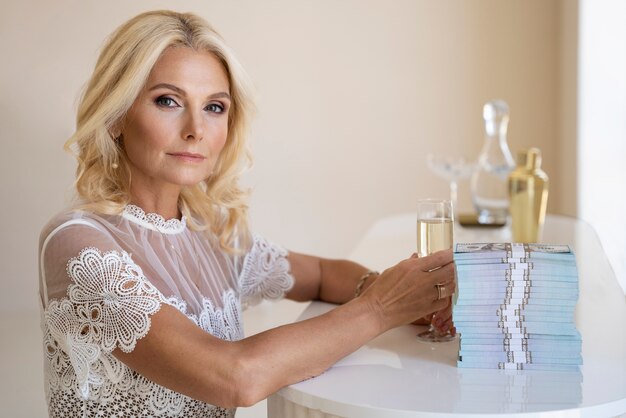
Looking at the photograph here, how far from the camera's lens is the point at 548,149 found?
15.8 ft

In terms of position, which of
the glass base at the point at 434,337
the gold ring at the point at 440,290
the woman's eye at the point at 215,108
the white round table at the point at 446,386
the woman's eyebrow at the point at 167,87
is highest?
the woman's eyebrow at the point at 167,87

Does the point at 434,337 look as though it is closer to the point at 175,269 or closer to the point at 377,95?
the point at 175,269

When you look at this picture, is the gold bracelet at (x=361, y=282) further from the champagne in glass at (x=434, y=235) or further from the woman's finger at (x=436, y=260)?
the woman's finger at (x=436, y=260)

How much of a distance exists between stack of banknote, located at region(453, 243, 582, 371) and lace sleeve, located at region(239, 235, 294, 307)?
2.62ft

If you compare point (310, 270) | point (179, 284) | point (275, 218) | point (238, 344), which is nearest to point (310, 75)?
point (275, 218)

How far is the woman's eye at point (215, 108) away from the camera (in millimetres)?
1900

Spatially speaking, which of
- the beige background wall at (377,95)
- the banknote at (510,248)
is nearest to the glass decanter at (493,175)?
the beige background wall at (377,95)

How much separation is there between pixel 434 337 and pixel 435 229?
0.21 metres

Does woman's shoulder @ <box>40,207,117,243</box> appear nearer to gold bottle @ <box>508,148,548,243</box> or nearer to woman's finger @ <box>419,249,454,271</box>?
woman's finger @ <box>419,249,454,271</box>

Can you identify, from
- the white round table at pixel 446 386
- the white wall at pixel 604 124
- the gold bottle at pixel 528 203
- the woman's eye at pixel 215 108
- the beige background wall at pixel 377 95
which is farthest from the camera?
the beige background wall at pixel 377 95

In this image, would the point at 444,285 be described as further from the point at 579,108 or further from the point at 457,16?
the point at 457,16

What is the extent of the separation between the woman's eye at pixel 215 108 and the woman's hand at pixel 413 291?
0.60 metres

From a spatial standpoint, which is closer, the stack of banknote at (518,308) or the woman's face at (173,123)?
the stack of banknote at (518,308)

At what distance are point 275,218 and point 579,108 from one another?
1.74m
